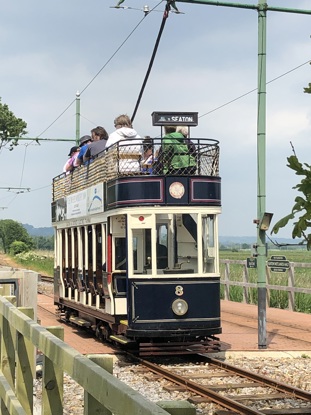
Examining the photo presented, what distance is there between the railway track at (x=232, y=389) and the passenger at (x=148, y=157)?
2.96m

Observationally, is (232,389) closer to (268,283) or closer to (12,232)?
(268,283)

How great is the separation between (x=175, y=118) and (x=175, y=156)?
705 mm

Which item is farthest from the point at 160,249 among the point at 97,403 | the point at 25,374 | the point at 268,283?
the point at 268,283

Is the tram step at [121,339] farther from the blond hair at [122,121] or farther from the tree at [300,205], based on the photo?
the tree at [300,205]

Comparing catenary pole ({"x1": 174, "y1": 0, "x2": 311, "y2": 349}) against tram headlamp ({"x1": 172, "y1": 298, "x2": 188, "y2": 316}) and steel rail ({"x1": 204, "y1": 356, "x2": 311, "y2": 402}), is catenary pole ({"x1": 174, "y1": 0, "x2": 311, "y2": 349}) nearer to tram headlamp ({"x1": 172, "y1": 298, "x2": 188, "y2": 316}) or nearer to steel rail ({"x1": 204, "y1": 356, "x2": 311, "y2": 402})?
steel rail ({"x1": 204, "y1": 356, "x2": 311, "y2": 402})

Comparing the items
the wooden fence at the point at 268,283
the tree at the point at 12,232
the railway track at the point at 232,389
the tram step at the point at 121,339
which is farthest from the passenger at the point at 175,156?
Result: the tree at the point at 12,232

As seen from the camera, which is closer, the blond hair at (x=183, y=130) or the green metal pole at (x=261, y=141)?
the blond hair at (x=183, y=130)

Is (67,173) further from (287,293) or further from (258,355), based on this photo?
(287,293)

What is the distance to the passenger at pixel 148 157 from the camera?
12344mm

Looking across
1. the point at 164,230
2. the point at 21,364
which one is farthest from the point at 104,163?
the point at 21,364

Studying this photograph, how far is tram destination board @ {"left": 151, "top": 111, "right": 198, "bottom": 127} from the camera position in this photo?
1252 centimetres

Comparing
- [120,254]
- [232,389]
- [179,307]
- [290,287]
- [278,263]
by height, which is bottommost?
[232,389]

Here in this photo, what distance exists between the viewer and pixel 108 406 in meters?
2.64

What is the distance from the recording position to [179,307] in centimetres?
1173
